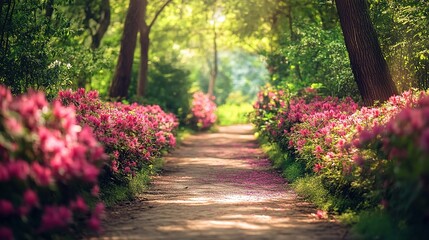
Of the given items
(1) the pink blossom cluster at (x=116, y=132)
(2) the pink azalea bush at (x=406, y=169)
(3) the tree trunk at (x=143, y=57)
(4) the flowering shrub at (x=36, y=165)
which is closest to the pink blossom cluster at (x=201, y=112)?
(3) the tree trunk at (x=143, y=57)

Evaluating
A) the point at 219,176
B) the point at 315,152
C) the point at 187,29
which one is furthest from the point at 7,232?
the point at 187,29

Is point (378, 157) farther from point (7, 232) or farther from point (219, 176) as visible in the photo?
point (219, 176)

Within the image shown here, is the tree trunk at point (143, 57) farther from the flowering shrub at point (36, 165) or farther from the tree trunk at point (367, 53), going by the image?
the flowering shrub at point (36, 165)

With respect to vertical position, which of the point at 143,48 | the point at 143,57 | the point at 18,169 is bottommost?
the point at 18,169

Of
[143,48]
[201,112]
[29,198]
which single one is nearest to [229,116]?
[201,112]

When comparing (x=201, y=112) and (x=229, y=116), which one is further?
(x=229, y=116)

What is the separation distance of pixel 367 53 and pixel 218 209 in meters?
5.87

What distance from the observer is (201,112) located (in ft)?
130

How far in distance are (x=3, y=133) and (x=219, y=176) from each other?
1017 cm

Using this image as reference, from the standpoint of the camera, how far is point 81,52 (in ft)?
75.7

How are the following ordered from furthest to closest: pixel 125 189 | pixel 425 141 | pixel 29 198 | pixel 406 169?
pixel 125 189
pixel 406 169
pixel 29 198
pixel 425 141

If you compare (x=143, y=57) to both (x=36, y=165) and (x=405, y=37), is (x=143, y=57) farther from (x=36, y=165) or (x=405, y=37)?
(x=36, y=165)

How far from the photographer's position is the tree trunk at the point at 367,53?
51.5 feet

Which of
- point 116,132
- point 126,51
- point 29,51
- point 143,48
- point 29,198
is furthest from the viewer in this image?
point 143,48
